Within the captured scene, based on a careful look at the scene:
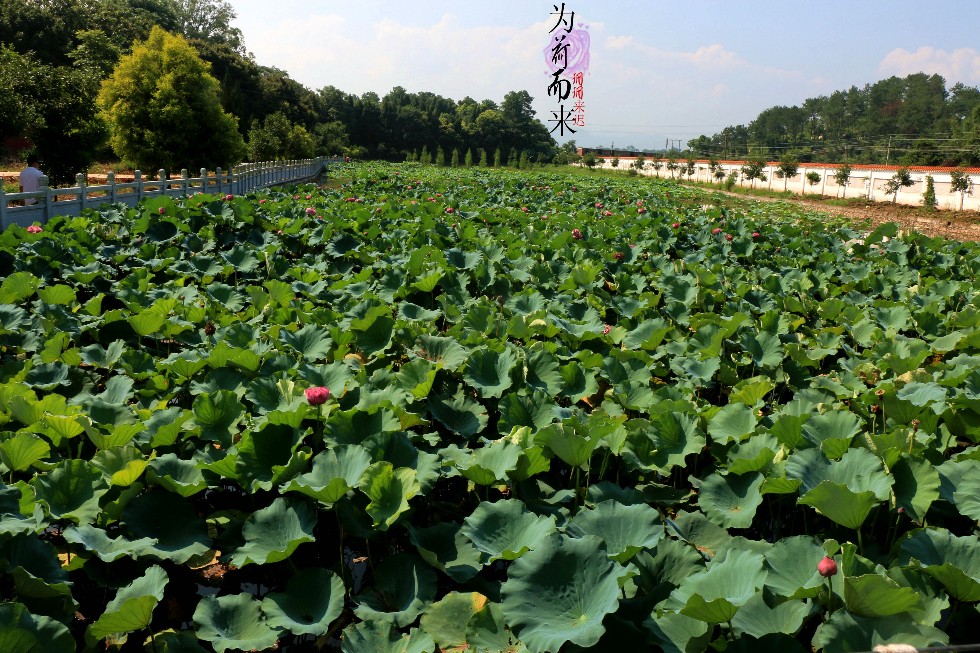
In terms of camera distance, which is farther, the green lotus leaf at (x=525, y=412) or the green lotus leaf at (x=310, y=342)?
the green lotus leaf at (x=310, y=342)

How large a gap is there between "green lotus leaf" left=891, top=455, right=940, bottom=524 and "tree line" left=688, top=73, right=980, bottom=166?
123 ft

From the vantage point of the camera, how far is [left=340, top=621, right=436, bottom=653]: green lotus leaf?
1.78 m

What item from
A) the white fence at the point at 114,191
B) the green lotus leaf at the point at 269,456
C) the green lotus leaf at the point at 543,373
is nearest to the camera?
the green lotus leaf at the point at 269,456

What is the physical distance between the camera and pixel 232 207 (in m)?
8.12

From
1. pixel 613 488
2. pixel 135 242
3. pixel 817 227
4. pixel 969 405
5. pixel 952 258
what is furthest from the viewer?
pixel 817 227

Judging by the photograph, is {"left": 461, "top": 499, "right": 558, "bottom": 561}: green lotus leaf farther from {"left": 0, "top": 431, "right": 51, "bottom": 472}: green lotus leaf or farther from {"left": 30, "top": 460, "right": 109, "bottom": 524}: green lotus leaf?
{"left": 0, "top": 431, "right": 51, "bottom": 472}: green lotus leaf

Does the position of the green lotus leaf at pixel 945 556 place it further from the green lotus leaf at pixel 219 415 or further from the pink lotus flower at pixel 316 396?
the green lotus leaf at pixel 219 415

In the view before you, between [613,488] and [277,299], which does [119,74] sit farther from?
[613,488]

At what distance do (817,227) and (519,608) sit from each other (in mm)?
10991

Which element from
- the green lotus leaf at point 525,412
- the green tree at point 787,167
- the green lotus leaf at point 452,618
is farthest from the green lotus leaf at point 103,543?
the green tree at point 787,167

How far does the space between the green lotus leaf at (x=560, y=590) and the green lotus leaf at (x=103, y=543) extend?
3.56ft

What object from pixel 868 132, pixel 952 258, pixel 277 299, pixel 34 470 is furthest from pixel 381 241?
pixel 868 132

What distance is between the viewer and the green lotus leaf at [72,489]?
211 cm

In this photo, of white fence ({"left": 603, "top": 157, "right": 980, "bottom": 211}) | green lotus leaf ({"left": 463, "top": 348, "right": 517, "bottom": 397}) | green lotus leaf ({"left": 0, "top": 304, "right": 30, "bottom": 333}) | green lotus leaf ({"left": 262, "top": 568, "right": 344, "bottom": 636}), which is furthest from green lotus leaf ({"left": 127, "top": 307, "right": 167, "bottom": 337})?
white fence ({"left": 603, "top": 157, "right": 980, "bottom": 211})
